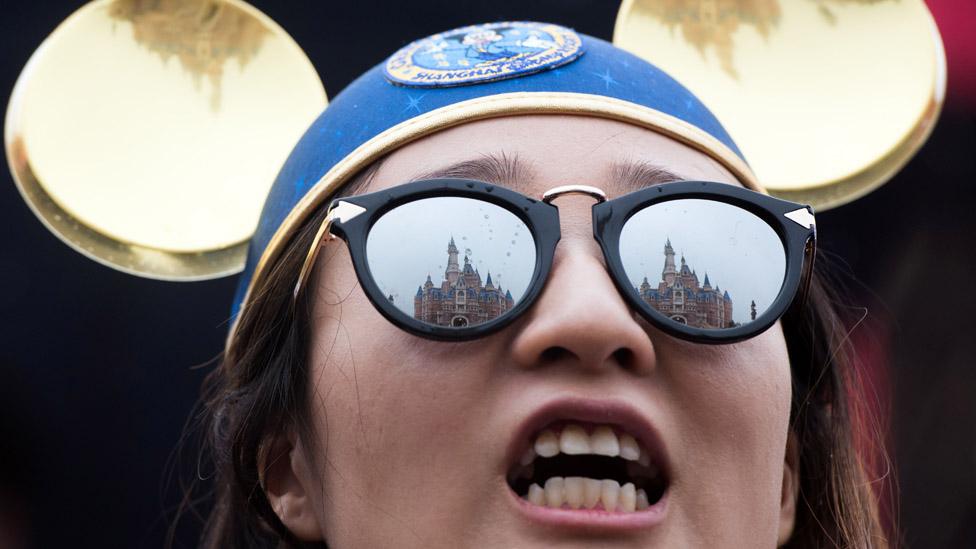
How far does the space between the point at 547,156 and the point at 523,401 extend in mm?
346

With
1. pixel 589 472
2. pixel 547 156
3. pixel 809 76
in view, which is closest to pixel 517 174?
pixel 547 156

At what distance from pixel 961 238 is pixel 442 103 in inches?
72.5

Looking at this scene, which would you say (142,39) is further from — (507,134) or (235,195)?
(507,134)

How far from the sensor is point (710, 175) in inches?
68.5

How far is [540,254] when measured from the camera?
1.49 meters

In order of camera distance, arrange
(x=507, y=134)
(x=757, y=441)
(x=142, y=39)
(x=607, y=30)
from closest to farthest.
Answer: (x=757, y=441), (x=507, y=134), (x=142, y=39), (x=607, y=30)

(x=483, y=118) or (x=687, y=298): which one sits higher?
(x=483, y=118)

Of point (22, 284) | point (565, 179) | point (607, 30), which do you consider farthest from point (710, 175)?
point (22, 284)

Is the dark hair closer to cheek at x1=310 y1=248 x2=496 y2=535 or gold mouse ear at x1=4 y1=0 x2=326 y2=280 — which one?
cheek at x1=310 y1=248 x2=496 y2=535

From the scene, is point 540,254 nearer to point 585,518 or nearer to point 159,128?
point 585,518

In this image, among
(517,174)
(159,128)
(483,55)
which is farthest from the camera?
(159,128)

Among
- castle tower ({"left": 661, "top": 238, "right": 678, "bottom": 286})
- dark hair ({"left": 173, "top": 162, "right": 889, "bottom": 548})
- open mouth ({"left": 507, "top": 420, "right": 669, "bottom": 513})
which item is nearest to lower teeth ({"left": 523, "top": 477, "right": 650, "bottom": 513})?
open mouth ({"left": 507, "top": 420, "right": 669, "bottom": 513})

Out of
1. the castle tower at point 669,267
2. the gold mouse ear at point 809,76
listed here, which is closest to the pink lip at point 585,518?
the castle tower at point 669,267

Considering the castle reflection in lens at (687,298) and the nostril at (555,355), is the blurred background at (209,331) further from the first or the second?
the nostril at (555,355)
